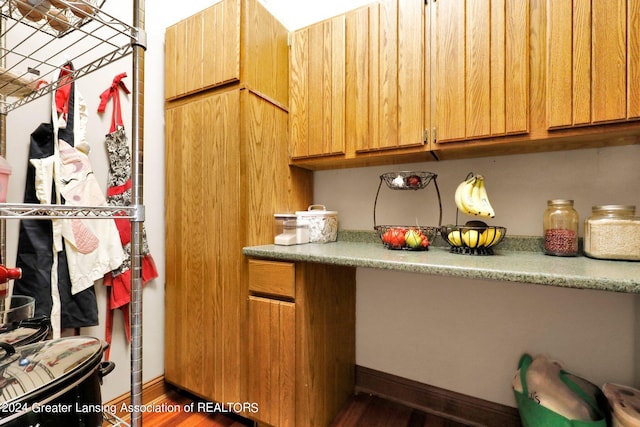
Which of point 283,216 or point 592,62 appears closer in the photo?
point 592,62

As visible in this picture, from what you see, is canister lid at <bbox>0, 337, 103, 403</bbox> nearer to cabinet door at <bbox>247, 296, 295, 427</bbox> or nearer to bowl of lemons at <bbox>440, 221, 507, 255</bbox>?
cabinet door at <bbox>247, 296, 295, 427</bbox>

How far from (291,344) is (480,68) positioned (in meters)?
1.41

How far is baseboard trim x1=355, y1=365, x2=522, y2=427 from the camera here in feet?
4.54

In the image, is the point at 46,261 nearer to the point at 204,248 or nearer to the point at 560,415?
the point at 204,248

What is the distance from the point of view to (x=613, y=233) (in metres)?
1.05

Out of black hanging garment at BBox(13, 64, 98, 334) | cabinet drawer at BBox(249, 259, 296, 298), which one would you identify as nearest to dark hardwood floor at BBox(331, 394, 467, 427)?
cabinet drawer at BBox(249, 259, 296, 298)

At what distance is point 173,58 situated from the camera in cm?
164

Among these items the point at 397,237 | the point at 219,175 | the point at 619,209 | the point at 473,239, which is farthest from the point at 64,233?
the point at 619,209

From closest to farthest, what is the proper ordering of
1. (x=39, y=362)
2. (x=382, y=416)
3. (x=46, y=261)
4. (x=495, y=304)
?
(x=39, y=362), (x=46, y=261), (x=495, y=304), (x=382, y=416)

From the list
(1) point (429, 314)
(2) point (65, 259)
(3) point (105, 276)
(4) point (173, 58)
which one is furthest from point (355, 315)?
(4) point (173, 58)

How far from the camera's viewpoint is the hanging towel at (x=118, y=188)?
1393 millimetres

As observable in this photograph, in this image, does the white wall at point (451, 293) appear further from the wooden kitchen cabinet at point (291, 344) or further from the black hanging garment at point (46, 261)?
the wooden kitchen cabinet at point (291, 344)

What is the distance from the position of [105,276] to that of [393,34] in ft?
5.88

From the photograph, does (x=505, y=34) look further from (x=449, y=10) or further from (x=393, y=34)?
(x=393, y=34)
